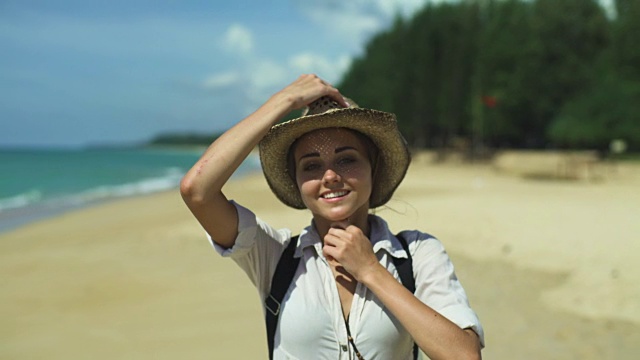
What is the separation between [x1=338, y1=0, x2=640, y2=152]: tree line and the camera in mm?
28703

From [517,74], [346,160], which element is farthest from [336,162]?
[517,74]

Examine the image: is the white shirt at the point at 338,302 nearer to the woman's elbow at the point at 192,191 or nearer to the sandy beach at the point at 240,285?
the woman's elbow at the point at 192,191

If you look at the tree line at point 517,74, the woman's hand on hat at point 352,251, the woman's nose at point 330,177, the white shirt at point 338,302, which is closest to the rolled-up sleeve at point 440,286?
the white shirt at point 338,302

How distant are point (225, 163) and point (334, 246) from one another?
41cm

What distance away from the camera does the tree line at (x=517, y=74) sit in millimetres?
28703

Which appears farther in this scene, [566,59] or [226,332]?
[566,59]

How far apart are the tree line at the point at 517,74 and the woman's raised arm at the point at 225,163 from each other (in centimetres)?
2811

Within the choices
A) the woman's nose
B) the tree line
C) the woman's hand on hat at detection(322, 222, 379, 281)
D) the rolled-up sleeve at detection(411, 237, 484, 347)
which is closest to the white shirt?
the rolled-up sleeve at detection(411, 237, 484, 347)

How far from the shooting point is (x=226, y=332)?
19.8ft

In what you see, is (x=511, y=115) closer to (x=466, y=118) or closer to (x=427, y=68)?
(x=466, y=118)

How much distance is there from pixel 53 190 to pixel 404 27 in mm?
27401

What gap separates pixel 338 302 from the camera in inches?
70.6

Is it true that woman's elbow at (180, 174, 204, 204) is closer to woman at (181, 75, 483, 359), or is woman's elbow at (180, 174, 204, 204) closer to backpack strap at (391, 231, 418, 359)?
woman at (181, 75, 483, 359)

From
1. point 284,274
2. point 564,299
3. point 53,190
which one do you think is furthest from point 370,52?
point 284,274
